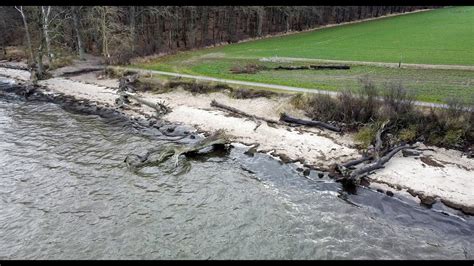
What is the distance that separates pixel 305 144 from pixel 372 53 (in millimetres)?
29178

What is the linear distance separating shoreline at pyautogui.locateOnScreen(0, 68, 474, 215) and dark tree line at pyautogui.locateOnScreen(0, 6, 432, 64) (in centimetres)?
1433

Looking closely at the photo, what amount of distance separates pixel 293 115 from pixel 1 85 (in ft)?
108

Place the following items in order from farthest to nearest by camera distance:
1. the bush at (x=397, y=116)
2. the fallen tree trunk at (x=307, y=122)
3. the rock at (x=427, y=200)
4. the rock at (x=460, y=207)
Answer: the fallen tree trunk at (x=307, y=122) → the bush at (x=397, y=116) → the rock at (x=427, y=200) → the rock at (x=460, y=207)

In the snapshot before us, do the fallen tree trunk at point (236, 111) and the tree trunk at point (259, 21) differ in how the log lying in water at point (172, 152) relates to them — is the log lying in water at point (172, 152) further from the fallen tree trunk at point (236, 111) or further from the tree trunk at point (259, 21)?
the tree trunk at point (259, 21)

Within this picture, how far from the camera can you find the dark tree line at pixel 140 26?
47.3 meters

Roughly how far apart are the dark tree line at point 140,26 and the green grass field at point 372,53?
4.61 metres

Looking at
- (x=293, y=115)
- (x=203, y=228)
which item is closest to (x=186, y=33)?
(x=293, y=115)

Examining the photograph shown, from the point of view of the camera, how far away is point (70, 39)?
56.0 m

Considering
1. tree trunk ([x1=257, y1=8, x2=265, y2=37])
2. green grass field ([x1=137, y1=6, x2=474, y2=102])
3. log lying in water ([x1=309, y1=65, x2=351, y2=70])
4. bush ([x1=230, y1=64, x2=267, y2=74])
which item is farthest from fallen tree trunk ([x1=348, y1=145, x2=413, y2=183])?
tree trunk ([x1=257, y1=8, x2=265, y2=37])

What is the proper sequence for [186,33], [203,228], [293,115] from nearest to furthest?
[203,228], [293,115], [186,33]

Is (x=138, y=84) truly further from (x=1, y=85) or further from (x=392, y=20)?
(x=392, y=20)

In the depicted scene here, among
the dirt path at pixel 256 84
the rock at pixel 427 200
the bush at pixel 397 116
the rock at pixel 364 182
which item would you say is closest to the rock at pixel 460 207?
the rock at pixel 427 200

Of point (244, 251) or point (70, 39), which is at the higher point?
point (70, 39)

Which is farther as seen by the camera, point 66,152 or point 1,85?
point 1,85
